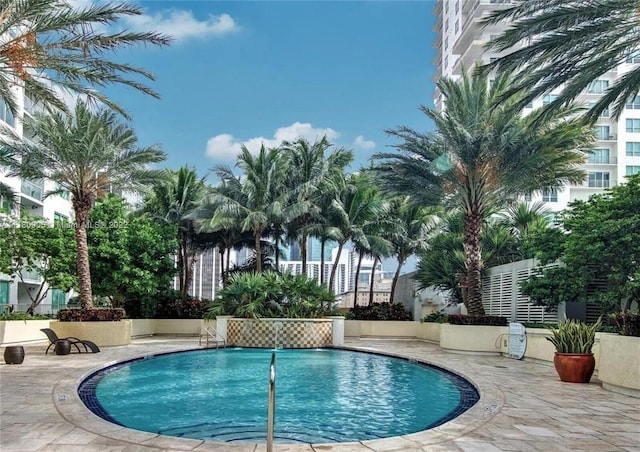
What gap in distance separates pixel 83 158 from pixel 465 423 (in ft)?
49.0

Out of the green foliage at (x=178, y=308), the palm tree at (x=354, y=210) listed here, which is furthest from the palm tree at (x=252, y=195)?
the green foliage at (x=178, y=308)

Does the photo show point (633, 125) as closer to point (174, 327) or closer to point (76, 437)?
point (174, 327)

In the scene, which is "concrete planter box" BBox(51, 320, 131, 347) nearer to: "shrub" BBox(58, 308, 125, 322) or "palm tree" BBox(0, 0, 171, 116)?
"shrub" BBox(58, 308, 125, 322)

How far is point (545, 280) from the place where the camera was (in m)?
16.7

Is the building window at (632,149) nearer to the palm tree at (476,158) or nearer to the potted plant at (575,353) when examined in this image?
the palm tree at (476,158)

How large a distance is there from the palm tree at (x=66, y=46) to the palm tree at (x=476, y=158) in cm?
950

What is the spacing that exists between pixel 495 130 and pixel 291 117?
951 inches

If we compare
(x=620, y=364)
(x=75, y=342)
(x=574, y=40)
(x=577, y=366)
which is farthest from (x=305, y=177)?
(x=620, y=364)

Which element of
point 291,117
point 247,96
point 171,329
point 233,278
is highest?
point 291,117

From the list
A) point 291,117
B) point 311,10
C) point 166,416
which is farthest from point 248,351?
point 291,117

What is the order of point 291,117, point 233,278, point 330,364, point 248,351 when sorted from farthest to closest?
point 291,117
point 233,278
point 248,351
point 330,364

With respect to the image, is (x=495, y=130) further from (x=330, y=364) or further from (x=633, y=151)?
(x=633, y=151)

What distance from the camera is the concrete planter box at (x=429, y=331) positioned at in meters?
22.4

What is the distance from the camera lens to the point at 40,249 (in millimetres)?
22578
